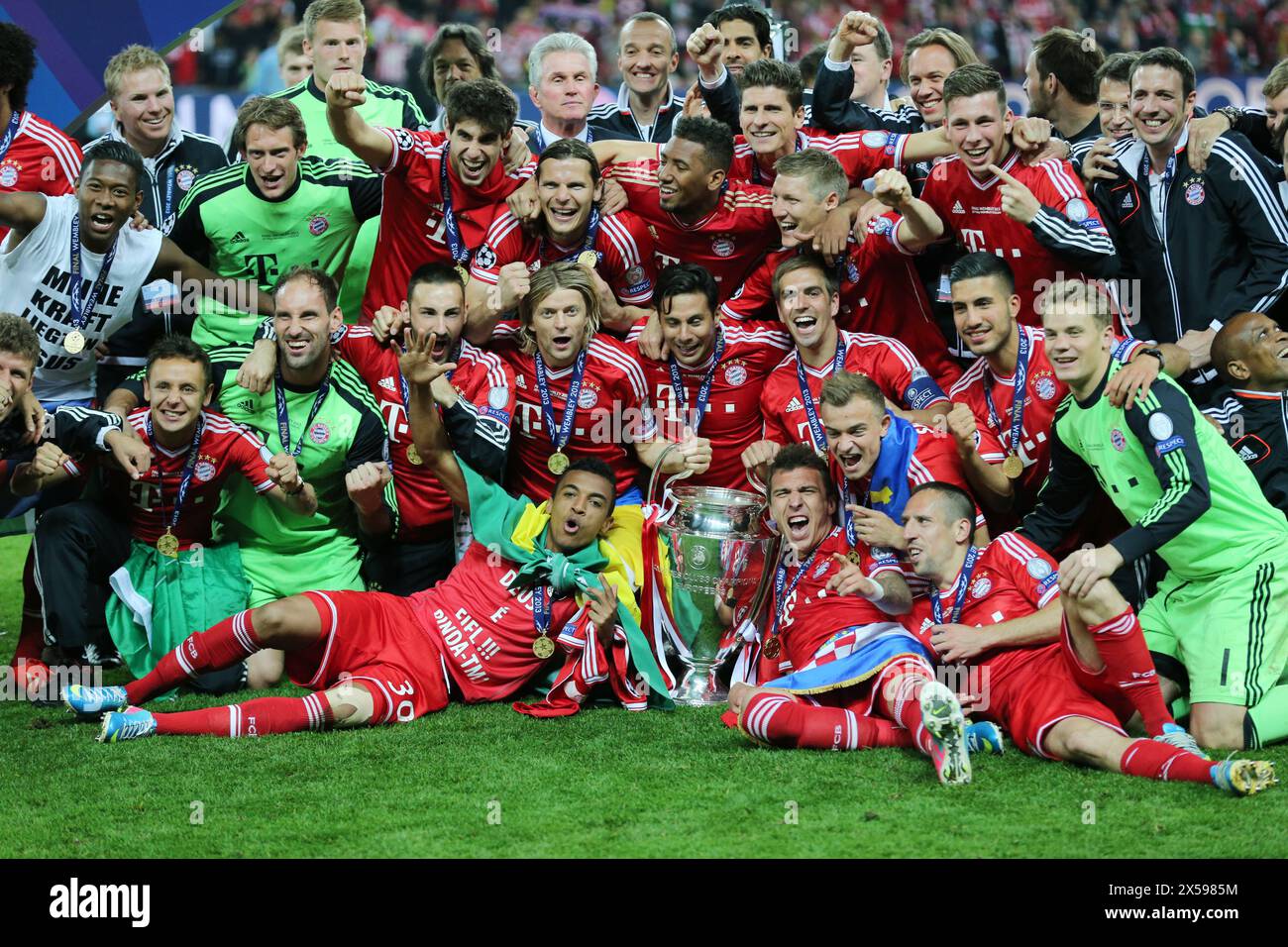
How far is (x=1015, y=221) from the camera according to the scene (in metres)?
5.51

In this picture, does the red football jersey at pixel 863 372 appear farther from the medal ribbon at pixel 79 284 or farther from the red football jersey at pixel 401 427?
the medal ribbon at pixel 79 284

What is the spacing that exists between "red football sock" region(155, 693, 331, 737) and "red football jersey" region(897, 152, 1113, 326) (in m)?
2.85

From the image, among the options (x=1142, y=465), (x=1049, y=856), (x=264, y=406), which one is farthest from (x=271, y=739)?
(x=1142, y=465)

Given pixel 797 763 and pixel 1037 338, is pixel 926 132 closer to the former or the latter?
pixel 1037 338

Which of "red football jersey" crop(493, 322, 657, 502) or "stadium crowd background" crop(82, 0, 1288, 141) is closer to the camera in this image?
"red football jersey" crop(493, 322, 657, 502)

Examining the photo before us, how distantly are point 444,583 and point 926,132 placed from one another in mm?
2543

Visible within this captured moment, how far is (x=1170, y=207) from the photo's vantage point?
553 cm

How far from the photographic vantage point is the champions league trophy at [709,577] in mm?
5148

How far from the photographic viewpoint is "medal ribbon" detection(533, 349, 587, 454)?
18.2 feet

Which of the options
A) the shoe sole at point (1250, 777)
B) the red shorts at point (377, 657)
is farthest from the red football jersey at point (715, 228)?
the shoe sole at point (1250, 777)

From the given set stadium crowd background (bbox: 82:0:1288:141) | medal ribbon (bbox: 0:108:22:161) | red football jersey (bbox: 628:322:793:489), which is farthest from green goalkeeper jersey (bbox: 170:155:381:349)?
stadium crowd background (bbox: 82:0:1288:141)

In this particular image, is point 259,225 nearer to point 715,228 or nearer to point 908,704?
point 715,228

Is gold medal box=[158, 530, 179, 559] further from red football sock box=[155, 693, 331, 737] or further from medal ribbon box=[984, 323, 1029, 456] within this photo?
medal ribbon box=[984, 323, 1029, 456]

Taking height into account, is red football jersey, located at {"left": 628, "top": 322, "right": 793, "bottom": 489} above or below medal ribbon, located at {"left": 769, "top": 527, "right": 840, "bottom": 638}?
above
